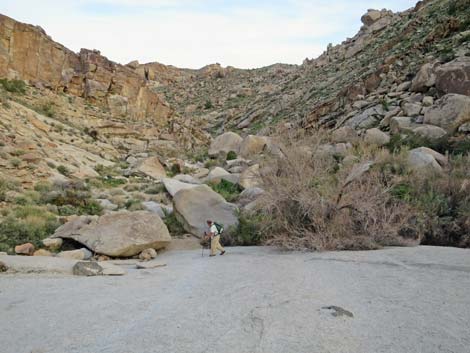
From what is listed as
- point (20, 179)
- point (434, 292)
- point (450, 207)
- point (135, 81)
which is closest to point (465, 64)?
point (450, 207)

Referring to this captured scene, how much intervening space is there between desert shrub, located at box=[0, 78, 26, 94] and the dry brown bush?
22.0m

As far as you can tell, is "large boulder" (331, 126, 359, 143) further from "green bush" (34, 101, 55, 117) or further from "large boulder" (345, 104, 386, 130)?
"green bush" (34, 101, 55, 117)

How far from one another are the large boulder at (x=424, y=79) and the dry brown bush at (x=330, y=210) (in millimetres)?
9713

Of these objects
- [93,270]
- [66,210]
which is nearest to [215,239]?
[93,270]

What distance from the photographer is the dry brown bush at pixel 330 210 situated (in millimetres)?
6539

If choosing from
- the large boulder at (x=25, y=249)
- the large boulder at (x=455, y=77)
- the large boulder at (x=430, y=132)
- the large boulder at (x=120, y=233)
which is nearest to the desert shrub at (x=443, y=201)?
the large boulder at (x=430, y=132)

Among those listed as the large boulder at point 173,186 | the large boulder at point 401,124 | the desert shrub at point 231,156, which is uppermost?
the large boulder at point 401,124

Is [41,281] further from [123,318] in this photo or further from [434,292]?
[434,292]

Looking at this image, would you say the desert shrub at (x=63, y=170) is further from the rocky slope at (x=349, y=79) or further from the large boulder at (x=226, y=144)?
the rocky slope at (x=349, y=79)

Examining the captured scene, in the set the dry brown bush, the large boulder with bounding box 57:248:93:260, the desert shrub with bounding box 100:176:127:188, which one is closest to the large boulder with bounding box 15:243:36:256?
the large boulder with bounding box 57:248:93:260

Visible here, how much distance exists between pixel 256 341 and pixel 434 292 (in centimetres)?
212

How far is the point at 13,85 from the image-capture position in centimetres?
2350

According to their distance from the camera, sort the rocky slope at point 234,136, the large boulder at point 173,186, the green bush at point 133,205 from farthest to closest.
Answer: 1. the large boulder at point 173,186
2. the green bush at point 133,205
3. the rocky slope at point 234,136

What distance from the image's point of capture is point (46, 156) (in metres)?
16.6
